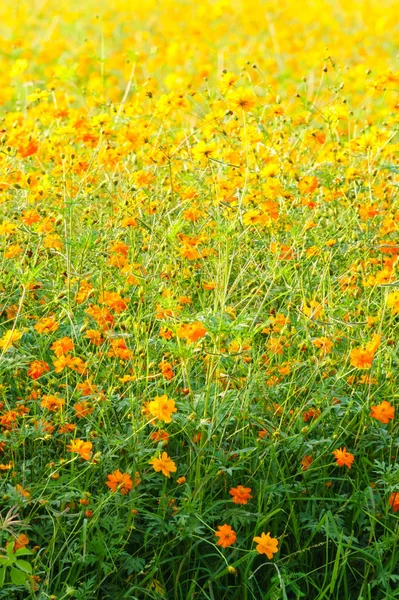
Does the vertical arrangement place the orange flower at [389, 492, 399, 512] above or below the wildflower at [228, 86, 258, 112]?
below

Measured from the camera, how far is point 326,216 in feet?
11.2

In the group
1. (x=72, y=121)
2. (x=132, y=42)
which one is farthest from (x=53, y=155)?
(x=132, y=42)

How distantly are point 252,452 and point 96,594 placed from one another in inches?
21.5

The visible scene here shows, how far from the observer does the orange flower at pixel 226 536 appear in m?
2.32

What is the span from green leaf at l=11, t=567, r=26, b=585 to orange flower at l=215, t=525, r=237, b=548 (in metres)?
0.46

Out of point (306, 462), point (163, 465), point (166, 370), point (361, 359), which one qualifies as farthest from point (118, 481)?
point (361, 359)

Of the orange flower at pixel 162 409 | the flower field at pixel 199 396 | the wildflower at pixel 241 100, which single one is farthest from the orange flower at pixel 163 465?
the wildflower at pixel 241 100

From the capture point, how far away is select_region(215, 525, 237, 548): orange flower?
7.62ft

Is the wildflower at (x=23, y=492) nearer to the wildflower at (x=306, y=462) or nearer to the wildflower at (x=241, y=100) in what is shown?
the wildflower at (x=306, y=462)

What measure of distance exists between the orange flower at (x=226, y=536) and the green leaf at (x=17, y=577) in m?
0.46

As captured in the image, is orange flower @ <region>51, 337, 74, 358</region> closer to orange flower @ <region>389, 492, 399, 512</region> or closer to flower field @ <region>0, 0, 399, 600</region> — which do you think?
flower field @ <region>0, 0, 399, 600</region>

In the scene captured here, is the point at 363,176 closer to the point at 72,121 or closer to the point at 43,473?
the point at 72,121

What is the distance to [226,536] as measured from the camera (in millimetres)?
2336

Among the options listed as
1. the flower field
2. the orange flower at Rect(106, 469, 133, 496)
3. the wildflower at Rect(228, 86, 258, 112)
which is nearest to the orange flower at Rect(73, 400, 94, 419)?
the flower field
